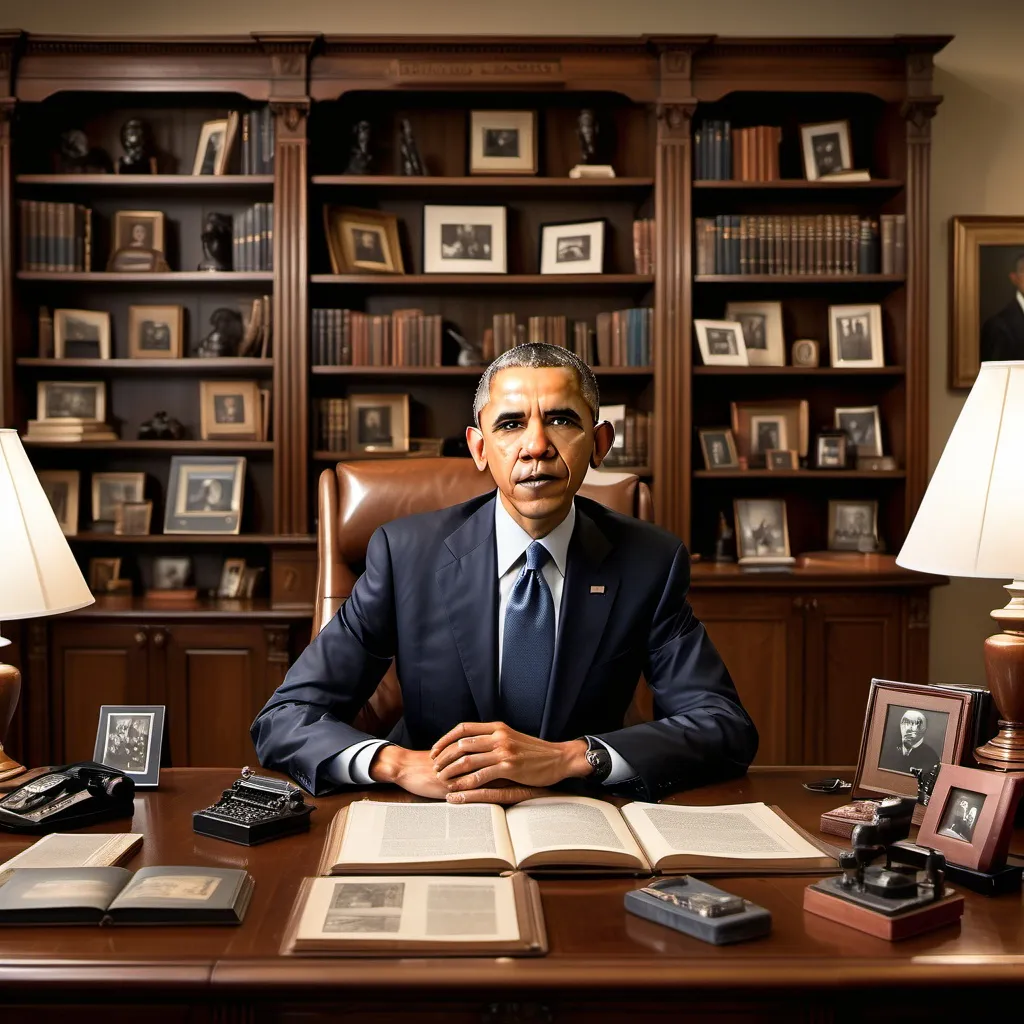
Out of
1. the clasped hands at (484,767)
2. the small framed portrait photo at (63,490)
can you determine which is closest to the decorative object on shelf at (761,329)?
the small framed portrait photo at (63,490)

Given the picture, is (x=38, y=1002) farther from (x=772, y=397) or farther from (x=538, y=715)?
(x=772, y=397)

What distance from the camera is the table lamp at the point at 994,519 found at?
1.46 metres

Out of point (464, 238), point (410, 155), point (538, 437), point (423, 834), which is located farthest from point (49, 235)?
point (423, 834)

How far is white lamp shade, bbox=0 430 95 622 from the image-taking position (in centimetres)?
154

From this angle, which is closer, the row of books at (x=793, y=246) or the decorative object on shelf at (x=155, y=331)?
the row of books at (x=793, y=246)

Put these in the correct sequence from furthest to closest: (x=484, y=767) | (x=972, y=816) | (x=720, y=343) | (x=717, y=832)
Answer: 1. (x=720, y=343)
2. (x=484, y=767)
3. (x=717, y=832)
4. (x=972, y=816)

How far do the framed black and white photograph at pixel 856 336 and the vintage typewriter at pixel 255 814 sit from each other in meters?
3.10

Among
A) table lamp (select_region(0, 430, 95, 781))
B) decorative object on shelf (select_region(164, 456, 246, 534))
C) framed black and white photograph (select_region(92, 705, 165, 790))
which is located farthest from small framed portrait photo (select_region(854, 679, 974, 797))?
decorative object on shelf (select_region(164, 456, 246, 534))

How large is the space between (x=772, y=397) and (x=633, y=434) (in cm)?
62

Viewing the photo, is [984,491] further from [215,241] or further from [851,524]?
[215,241]

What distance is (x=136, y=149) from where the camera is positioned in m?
3.89

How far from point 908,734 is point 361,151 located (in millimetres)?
3109

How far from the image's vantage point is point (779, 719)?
3633 millimetres

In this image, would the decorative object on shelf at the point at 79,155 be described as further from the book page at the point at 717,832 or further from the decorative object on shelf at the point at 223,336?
the book page at the point at 717,832
